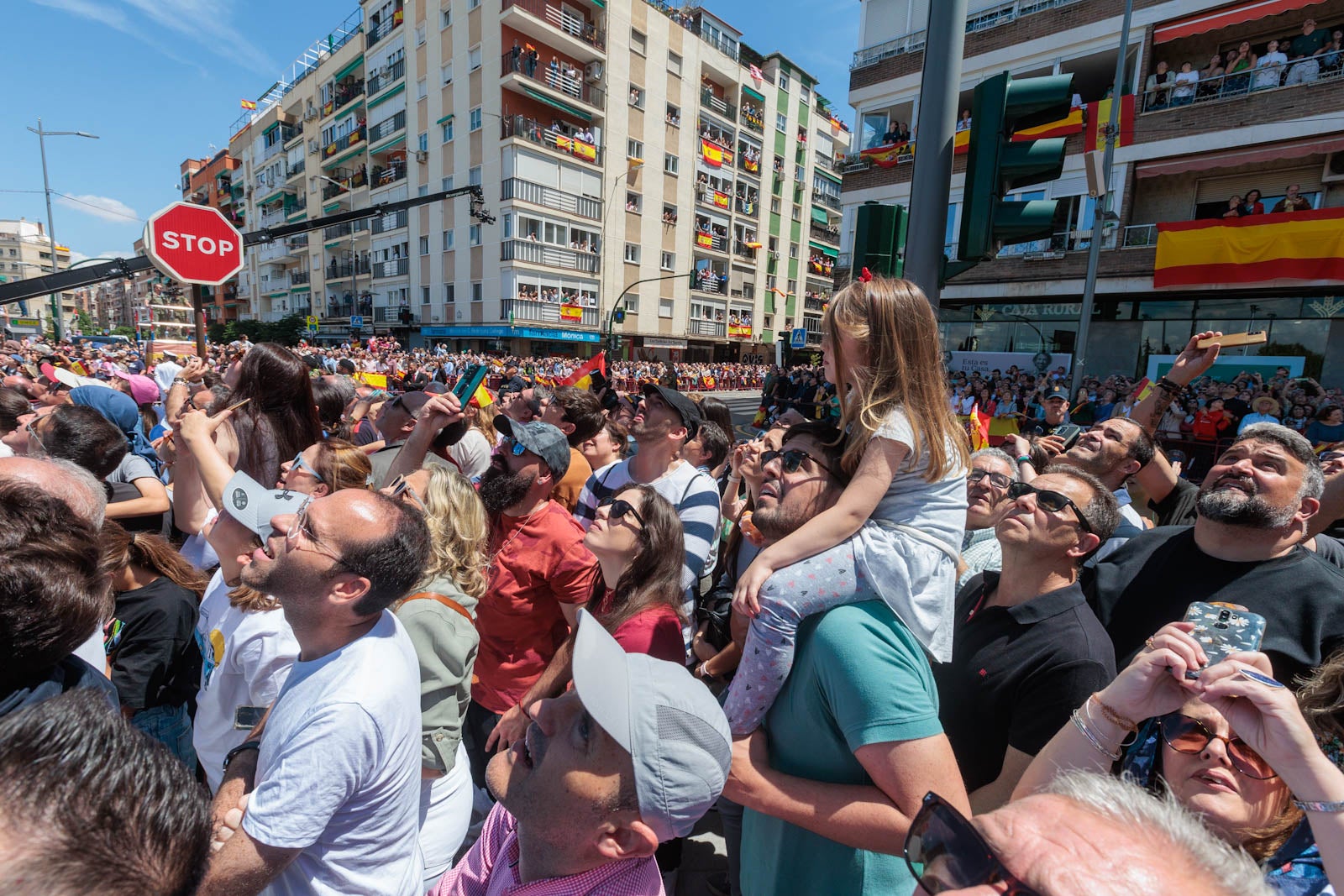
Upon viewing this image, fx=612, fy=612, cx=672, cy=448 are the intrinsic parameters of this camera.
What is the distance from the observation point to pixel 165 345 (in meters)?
10.8

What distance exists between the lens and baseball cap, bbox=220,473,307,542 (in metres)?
2.04

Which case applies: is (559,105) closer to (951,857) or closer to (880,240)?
(880,240)

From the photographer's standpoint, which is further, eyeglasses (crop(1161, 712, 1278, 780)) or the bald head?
the bald head

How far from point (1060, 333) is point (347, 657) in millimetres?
21982

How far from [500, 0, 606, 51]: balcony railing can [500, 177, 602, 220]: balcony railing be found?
8038 mm

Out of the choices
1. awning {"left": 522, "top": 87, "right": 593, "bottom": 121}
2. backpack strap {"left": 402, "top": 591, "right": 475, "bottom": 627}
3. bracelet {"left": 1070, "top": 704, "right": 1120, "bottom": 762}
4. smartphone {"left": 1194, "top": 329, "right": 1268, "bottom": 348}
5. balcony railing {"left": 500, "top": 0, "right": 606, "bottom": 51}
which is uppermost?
balcony railing {"left": 500, "top": 0, "right": 606, "bottom": 51}

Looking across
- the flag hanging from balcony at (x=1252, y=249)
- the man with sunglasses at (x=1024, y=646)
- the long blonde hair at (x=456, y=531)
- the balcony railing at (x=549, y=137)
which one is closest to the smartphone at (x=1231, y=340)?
the man with sunglasses at (x=1024, y=646)

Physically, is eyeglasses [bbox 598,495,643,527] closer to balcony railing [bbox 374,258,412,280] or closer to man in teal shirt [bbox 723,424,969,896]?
man in teal shirt [bbox 723,424,969,896]

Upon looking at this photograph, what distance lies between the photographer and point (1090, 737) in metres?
1.39

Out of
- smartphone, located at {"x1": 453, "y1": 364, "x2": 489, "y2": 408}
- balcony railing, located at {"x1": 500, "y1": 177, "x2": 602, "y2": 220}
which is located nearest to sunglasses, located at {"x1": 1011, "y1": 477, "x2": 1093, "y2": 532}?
smartphone, located at {"x1": 453, "y1": 364, "x2": 489, "y2": 408}

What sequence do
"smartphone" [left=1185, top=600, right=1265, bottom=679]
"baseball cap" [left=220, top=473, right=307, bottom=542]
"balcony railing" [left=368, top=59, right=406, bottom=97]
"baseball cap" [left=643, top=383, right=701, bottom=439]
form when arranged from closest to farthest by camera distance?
"smartphone" [left=1185, top=600, right=1265, bottom=679] < "baseball cap" [left=220, top=473, right=307, bottom=542] < "baseball cap" [left=643, top=383, right=701, bottom=439] < "balcony railing" [left=368, top=59, right=406, bottom=97]

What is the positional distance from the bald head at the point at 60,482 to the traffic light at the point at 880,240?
11.1ft

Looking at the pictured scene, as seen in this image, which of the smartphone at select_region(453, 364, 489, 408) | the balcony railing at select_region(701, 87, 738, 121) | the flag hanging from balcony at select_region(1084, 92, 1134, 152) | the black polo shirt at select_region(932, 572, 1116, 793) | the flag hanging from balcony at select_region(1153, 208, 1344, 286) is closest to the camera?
the black polo shirt at select_region(932, 572, 1116, 793)

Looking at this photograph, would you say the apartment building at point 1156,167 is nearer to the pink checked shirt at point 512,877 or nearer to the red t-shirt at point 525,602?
the red t-shirt at point 525,602
